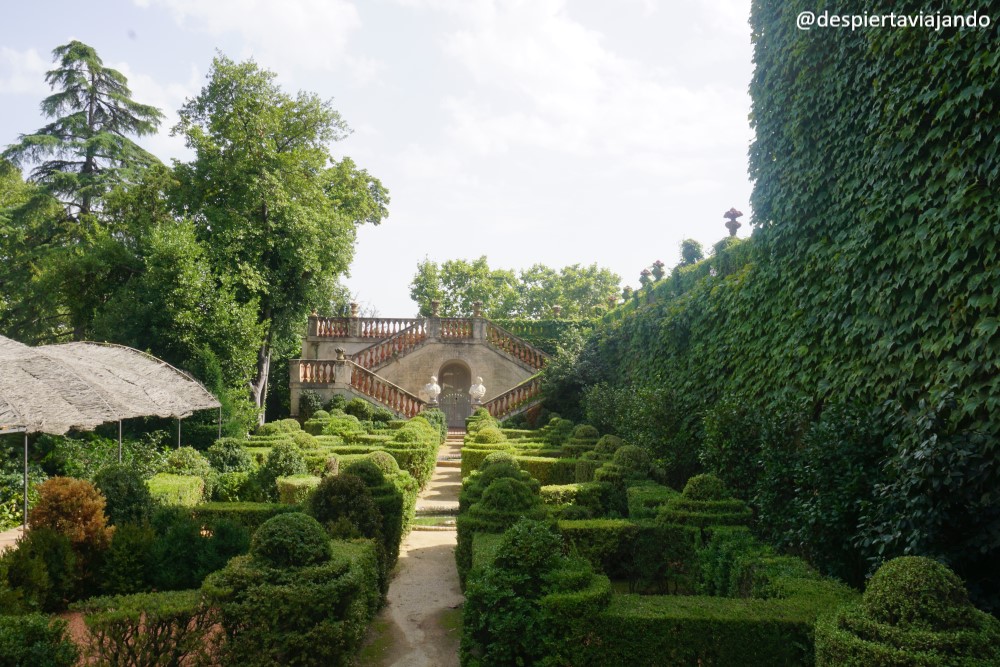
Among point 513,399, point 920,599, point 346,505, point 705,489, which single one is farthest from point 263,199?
point 920,599

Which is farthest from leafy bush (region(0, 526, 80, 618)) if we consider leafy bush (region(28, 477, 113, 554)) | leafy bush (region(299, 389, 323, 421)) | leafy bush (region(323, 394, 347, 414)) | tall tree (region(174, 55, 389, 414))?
leafy bush (region(299, 389, 323, 421))

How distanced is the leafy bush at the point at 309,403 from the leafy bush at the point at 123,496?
17990 millimetres

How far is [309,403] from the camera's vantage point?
26547mm

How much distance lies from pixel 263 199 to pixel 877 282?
2176 centimetres

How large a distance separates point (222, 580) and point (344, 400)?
21.9 meters

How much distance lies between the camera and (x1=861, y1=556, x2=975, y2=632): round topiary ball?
3.68 m

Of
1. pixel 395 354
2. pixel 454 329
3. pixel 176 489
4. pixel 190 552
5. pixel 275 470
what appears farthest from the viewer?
pixel 454 329

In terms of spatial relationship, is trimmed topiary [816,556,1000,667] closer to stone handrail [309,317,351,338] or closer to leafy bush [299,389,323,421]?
leafy bush [299,389,323,421]

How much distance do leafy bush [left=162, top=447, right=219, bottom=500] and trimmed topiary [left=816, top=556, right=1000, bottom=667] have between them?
11.1m

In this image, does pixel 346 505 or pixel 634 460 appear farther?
pixel 634 460

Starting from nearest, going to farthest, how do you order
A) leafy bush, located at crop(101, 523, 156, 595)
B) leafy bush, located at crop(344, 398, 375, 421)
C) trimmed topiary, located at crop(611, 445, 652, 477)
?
leafy bush, located at crop(101, 523, 156, 595) < trimmed topiary, located at crop(611, 445, 652, 477) < leafy bush, located at crop(344, 398, 375, 421)

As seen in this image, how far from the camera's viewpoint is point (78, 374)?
40.5 ft

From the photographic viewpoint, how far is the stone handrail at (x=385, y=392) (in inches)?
1062

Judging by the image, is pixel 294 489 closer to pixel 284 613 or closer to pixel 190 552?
pixel 190 552
